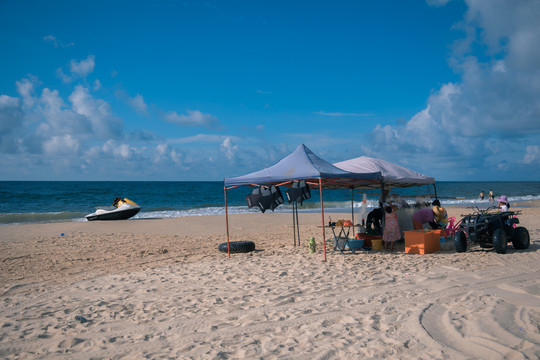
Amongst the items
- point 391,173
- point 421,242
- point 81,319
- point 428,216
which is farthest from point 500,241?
point 81,319

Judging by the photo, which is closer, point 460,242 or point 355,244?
point 460,242

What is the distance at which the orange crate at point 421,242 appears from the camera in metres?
8.89

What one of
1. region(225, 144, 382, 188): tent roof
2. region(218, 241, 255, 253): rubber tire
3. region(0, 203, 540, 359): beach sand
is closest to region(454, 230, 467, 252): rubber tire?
region(0, 203, 540, 359): beach sand

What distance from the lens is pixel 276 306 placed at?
5.03 meters

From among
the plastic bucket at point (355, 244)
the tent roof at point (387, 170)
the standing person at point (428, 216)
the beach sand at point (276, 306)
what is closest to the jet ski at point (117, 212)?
the beach sand at point (276, 306)

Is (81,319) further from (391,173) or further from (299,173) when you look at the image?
(391,173)

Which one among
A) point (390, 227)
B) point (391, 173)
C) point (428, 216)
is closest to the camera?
point (390, 227)

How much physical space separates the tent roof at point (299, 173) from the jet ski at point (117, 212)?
14.0 meters

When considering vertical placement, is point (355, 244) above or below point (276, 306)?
above

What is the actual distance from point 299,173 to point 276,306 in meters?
3.78

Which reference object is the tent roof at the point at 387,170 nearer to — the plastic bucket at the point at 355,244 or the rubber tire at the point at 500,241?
the plastic bucket at the point at 355,244

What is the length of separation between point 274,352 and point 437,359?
1466 millimetres

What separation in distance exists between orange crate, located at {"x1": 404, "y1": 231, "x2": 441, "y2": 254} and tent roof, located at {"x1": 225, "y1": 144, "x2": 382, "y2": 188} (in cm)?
158

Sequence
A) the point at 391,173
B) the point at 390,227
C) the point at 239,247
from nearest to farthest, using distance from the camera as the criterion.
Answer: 1. the point at 390,227
2. the point at 239,247
3. the point at 391,173
